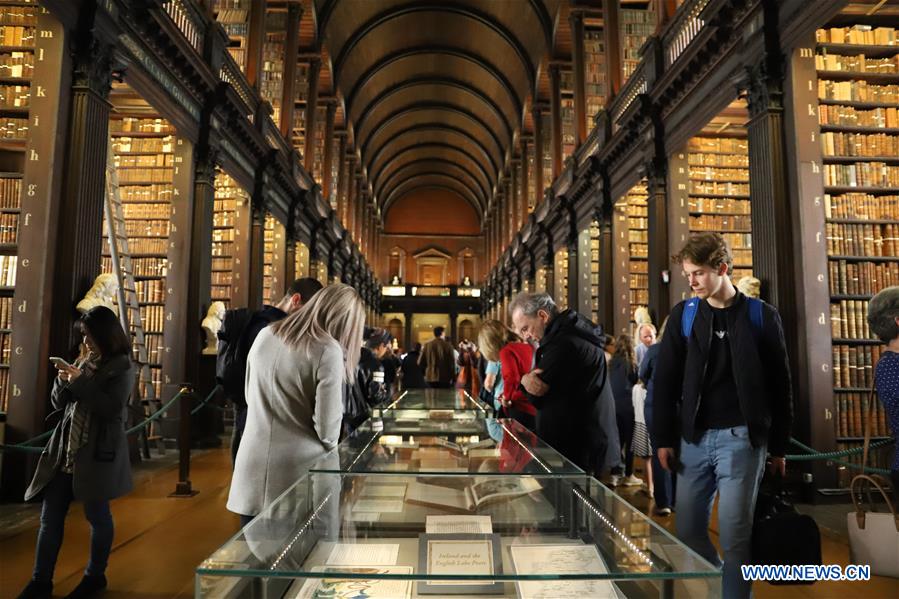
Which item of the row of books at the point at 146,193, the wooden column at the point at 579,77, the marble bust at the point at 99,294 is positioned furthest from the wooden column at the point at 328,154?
the marble bust at the point at 99,294

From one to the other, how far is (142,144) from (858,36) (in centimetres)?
734

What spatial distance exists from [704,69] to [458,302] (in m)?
24.5

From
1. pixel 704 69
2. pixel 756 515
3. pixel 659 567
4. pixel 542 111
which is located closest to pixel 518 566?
pixel 659 567

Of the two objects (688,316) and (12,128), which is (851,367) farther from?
(12,128)

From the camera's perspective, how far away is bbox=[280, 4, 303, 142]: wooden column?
1081cm

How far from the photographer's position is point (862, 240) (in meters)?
5.00

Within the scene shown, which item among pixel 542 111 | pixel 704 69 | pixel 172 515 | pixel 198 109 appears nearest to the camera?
pixel 172 515

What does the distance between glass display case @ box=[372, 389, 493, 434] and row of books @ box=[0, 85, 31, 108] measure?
4.04 metres

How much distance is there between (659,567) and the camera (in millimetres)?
909

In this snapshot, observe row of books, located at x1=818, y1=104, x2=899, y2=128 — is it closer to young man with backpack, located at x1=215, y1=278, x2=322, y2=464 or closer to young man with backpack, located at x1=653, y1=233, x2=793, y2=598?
young man with backpack, located at x1=653, y1=233, x2=793, y2=598

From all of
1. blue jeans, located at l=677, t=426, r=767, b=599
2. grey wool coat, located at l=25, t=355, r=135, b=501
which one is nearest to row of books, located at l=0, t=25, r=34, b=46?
grey wool coat, located at l=25, t=355, r=135, b=501

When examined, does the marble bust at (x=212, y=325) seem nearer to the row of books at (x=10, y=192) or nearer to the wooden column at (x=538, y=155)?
the row of books at (x=10, y=192)

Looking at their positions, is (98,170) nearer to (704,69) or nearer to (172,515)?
(172,515)

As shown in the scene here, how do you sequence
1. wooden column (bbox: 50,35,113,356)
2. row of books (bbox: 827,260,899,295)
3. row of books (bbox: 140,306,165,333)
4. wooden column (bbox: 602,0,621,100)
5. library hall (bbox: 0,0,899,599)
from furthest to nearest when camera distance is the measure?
wooden column (bbox: 602,0,621,100), row of books (bbox: 140,306,165,333), row of books (bbox: 827,260,899,295), wooden column (bbox: 50,35,113,356), library hall (bbox: 0,0,899,599)
